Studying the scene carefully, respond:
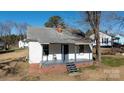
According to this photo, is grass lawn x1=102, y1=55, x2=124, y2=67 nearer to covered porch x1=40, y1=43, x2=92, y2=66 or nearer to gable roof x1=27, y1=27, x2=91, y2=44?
covered porch x1=40, y1=43, x2=92, y2=66

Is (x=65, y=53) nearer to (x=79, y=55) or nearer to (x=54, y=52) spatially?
(x=54, y=52)

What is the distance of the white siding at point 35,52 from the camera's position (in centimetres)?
2348

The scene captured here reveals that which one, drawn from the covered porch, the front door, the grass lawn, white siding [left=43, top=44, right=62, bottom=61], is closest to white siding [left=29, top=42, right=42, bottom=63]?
the covered porch

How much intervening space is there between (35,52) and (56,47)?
2030mm

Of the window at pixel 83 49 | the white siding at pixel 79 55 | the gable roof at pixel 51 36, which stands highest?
the gable roof at pixel 51 36

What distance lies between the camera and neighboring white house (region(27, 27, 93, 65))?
76.8 ft

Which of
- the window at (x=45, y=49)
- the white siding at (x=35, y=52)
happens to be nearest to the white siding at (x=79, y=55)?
the window at (x=45, y=49)

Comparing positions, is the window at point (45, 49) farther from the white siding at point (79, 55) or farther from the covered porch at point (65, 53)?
the white siding at point (79, 55)

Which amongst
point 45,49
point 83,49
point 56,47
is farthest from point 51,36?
point 83,49

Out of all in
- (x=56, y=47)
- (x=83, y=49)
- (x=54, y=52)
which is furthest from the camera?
(x=83, y=49)

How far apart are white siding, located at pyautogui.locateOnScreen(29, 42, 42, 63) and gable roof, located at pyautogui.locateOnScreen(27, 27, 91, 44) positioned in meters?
0.60

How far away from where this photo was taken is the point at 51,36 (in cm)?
2436
